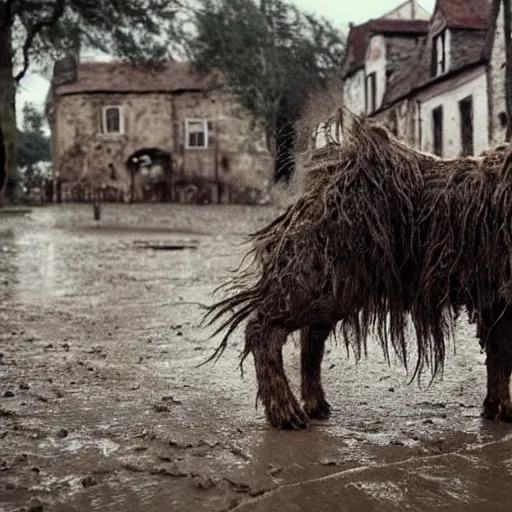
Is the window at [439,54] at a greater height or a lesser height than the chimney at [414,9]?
lesser

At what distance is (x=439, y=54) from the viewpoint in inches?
838

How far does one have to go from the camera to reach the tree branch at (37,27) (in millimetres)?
22188

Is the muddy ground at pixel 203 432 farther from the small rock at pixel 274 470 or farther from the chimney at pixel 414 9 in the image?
the chimney at pixel 414 9

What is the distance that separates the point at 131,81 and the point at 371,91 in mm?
16566

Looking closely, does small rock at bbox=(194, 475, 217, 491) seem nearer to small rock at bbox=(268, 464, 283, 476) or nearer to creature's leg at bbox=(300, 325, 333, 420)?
small rock at bbox=(268, 464, 283, 476)

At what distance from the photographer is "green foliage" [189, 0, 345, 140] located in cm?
3198

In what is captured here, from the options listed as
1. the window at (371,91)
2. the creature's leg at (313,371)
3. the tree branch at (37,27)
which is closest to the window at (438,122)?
the window at (371,91)

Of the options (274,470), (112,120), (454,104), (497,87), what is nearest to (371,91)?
(454,104)

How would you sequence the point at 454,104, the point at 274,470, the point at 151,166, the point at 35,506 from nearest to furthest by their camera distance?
the point at 35,506
the point at 274,470
the point at 454,104
the point at 151,166

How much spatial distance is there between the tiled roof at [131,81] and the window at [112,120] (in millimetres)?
965

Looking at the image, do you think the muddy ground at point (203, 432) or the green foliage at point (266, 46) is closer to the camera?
the muddy ground at point (203, 432)

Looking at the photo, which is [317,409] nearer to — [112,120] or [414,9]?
[414,9]

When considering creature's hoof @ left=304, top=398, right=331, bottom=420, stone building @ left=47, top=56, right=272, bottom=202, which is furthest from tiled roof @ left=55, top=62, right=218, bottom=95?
creature's hoof @ left=304, top=398, right=331, bottom=420

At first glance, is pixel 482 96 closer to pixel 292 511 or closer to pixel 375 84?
pixel 375 84
